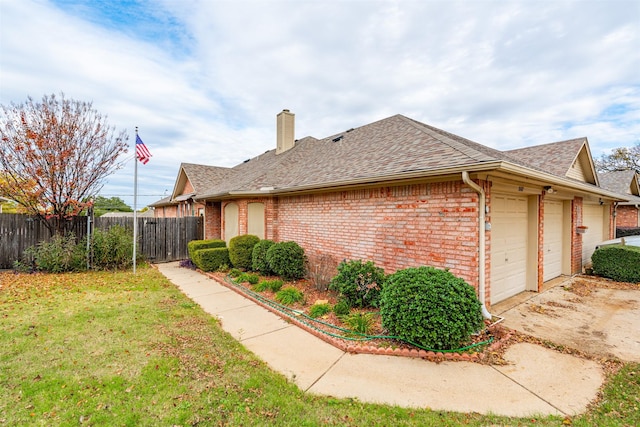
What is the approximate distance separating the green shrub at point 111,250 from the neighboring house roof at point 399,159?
138 inches

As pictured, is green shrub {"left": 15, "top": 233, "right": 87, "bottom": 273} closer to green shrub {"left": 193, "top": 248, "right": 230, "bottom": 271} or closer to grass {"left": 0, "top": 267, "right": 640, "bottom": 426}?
green shrub {"left": 193, "top": 248, "right": 230, "bottom": 271}

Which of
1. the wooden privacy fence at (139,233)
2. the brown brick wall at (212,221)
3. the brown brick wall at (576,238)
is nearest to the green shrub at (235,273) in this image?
the brown brick wall at (212,221)

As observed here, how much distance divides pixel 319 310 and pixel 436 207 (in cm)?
306

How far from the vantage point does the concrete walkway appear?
292cm

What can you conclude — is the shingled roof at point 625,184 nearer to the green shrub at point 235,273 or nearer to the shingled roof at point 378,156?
the shingled roof at point 378,156

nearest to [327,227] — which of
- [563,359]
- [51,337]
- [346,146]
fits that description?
[346,146]

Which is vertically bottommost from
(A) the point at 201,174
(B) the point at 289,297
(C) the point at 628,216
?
(B) the point at 289,297

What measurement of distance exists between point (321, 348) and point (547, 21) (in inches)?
385

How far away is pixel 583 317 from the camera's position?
5297 millimetres

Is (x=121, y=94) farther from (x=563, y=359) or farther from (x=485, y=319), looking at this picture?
(x=563, y=359)

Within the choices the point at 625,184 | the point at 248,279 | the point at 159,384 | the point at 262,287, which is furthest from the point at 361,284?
the point at 625,184

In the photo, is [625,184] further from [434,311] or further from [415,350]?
[415,350]

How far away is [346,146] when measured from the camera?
10320 mm

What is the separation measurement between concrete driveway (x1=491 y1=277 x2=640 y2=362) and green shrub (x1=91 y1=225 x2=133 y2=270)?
38.5ft
